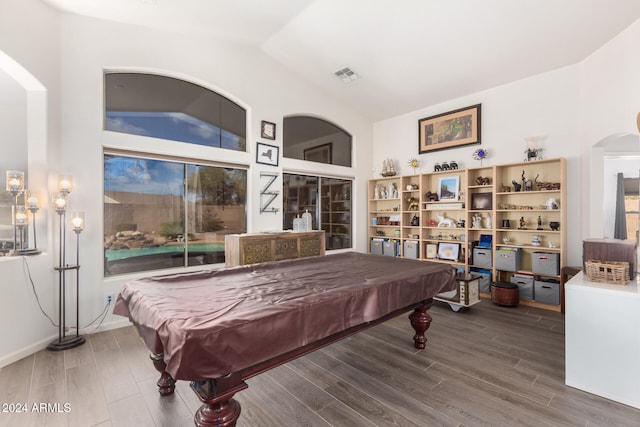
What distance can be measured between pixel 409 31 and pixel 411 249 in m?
3.47

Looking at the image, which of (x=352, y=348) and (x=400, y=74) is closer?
(x=352, y=348)

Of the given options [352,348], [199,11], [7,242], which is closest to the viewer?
[352,348]

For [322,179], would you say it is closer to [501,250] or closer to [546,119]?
[501,250]

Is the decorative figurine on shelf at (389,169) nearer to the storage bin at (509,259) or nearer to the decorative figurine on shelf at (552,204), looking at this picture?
the storage bin at (509,259)

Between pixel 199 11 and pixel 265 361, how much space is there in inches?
153

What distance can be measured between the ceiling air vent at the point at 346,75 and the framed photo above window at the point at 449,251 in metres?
3.25

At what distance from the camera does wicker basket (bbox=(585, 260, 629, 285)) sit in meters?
2.16

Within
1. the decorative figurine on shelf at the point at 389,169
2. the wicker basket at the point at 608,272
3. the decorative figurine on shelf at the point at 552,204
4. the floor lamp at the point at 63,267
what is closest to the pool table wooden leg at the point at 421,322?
the wicker basket at the point at 608,272

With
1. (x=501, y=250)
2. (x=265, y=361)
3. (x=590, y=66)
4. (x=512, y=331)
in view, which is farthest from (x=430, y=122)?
(x=265, y=361)

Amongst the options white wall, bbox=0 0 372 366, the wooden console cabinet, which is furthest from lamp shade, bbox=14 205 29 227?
the wooden console cabinet

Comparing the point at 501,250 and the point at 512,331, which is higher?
the point at 501,250

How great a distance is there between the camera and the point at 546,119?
429cm

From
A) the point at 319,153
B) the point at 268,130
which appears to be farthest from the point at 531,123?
the point at 268,130

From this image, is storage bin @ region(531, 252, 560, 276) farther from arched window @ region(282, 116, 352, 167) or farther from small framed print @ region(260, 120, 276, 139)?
small framed print @ region(260, 120, 276, 139)
